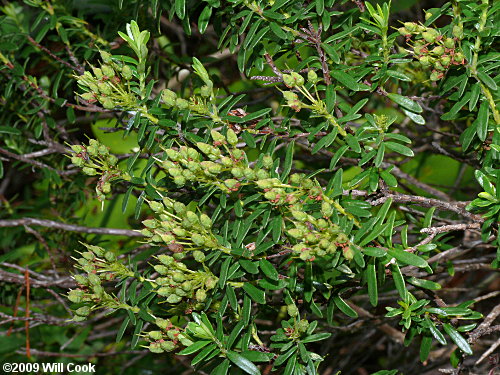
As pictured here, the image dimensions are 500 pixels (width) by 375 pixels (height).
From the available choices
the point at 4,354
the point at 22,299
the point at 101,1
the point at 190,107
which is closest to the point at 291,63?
the point at 101,1

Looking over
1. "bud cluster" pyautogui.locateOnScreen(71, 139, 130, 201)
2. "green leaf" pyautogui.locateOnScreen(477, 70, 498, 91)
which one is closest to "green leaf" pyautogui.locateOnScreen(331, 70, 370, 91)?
"green leaf" pyautogui.locateOnScreen(477, 70, 498, 91)

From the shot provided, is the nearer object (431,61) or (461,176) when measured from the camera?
(431,61)

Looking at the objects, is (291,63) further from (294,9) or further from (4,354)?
(4,354)

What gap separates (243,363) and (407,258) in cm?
41

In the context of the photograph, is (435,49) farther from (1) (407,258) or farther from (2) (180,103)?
(2) (180,103)

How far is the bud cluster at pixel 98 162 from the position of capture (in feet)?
4.32

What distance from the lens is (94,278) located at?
4.28 feet

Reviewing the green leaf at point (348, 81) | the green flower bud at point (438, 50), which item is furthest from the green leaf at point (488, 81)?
the green leaf at point (348, 81)

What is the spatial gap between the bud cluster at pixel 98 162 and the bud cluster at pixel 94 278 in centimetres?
14

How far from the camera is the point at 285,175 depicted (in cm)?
129

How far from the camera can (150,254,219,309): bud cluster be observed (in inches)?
47.0

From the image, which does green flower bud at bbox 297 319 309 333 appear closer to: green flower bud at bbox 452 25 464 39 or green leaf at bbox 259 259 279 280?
green leaf at bbox 259 259 279 280

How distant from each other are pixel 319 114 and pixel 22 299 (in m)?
2.08

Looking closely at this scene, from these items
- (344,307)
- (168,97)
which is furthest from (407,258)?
(168,97)
